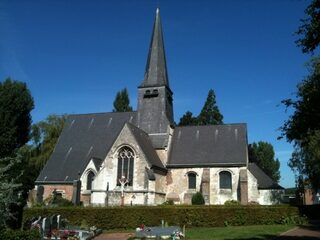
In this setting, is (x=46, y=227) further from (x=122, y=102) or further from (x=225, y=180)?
(x=122, y=102)

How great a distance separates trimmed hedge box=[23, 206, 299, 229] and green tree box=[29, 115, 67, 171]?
843 inches

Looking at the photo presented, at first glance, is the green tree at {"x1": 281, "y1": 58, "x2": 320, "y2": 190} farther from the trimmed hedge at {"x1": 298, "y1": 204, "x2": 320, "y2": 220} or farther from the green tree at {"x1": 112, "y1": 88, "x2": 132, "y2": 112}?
the green tree at {"x1": 112, "y1": 88, "x2": 132, "y2": 112}

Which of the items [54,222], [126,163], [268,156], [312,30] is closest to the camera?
[312,30]

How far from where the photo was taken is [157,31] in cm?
4184

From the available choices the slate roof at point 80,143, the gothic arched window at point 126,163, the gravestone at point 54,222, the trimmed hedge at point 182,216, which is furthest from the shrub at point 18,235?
the slate roof at point 80,143

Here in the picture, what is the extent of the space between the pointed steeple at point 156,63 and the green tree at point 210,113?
18.1 metres

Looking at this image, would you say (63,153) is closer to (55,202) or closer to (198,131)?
(55,202)

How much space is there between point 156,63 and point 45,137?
18.2 meters

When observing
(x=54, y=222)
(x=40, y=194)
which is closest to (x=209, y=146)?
(x=40, y=194)

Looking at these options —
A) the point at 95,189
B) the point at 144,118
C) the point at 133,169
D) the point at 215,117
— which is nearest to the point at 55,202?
the point at 95,189

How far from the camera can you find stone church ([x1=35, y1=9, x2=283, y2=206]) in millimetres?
33125

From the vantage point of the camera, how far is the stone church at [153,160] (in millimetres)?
33125

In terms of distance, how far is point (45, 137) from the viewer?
49156 mm

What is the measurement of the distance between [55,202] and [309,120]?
2168 centimetres
